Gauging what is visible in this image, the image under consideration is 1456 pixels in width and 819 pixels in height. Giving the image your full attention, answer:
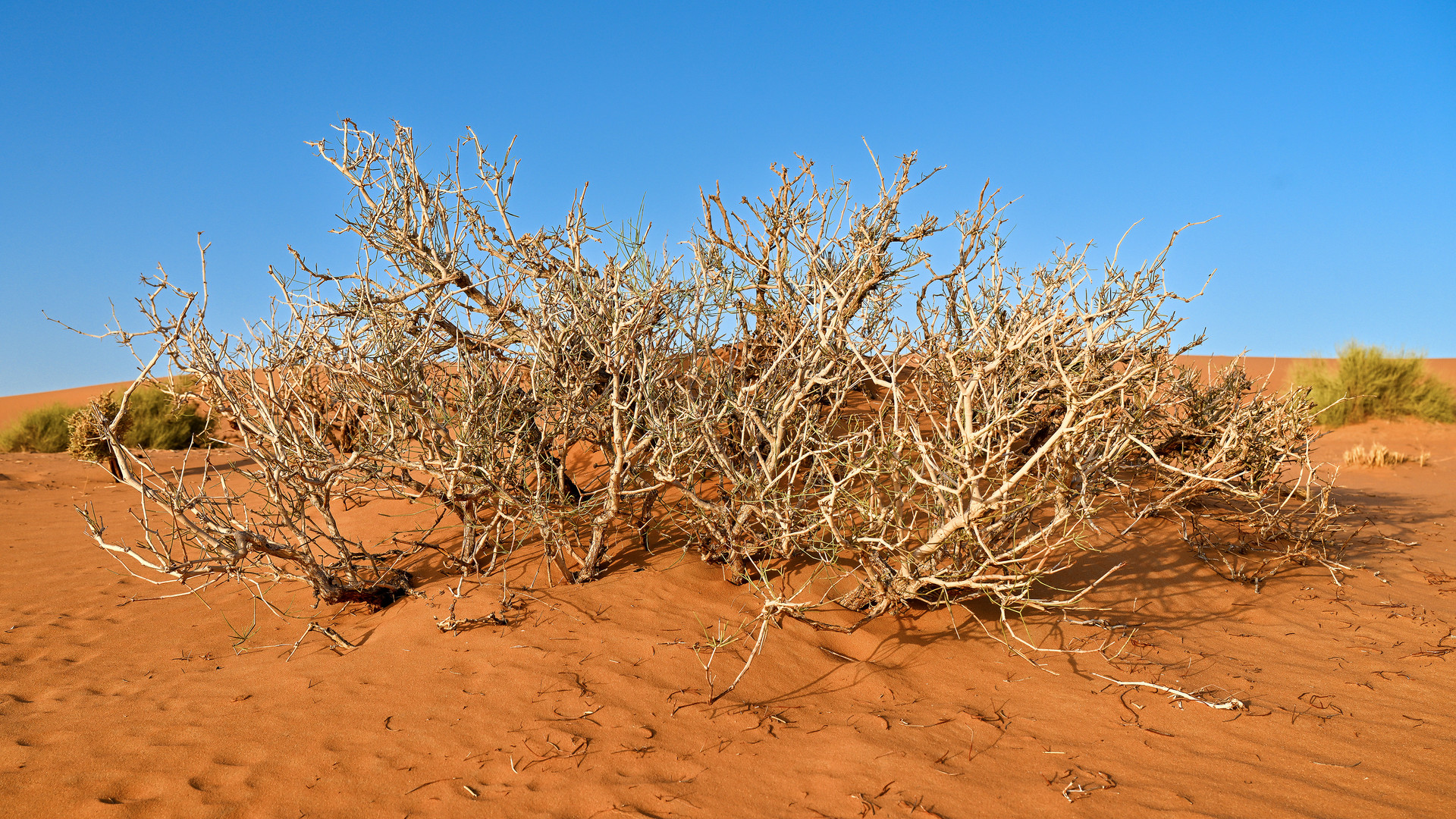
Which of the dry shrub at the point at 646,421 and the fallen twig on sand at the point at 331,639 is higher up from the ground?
the dry shrub at the point at 646,421

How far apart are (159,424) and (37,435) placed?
3089 mm

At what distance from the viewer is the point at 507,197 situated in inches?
Result: 193

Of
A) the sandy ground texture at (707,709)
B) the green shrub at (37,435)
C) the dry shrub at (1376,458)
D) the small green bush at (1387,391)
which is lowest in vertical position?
the sandy ground texture at (707,709)

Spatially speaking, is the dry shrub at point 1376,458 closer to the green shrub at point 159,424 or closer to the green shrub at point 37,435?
the green shrub at point 159,424

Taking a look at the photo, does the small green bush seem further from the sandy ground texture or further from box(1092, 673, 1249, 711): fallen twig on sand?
box(1092, 673, 1249, 711): fallen twig on sand

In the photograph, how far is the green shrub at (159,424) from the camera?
47.3 ft

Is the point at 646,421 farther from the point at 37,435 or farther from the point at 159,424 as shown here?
the point at 37,435

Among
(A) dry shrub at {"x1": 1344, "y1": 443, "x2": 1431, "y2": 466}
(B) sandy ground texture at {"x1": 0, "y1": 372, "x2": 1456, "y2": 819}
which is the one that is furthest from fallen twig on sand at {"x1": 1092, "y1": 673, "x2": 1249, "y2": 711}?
(A) dry shrub at {"x1": 1344, "y1": 443, "x2": 1431, "y2": 466}

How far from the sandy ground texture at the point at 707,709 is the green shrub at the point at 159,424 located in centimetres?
1050

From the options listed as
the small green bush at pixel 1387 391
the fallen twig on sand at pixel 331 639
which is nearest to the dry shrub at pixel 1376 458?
the small green bush at pixel 1387 391

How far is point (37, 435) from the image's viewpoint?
15328mm

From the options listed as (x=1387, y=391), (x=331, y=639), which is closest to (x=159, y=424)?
(x=331, y=639)

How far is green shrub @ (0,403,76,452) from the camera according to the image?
1517cm

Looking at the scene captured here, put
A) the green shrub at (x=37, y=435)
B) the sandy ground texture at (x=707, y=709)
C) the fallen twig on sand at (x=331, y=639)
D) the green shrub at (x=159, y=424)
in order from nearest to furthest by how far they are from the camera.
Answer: the sandy ground texture at (x=707, y=709), the fallen twig on sand at (x=331, y=639), the green shrub at (x=159, y=424), the green shrub at (x=37, y=435)
